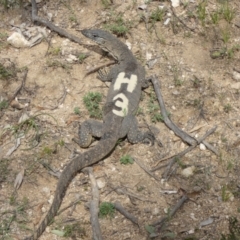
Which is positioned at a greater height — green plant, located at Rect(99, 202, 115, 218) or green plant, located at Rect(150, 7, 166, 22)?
green plant, located at Rect(150, 7, 166, 22)

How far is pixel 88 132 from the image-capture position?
6188 mm

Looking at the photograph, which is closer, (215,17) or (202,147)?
(202,147)

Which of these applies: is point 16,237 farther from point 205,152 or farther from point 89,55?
point 89,55

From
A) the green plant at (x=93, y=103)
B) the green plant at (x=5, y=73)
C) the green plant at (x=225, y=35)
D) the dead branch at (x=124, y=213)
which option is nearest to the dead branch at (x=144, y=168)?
the dead branch at (x=124, y=213)

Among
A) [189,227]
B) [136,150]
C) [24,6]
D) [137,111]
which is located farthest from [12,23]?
[189,227]

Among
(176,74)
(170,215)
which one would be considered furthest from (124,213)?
(176,74)

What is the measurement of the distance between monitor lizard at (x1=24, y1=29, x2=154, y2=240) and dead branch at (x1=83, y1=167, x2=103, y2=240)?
0.49 feet

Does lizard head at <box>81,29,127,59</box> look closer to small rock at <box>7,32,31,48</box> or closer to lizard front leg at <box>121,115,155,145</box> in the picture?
small rock at <box>7,32,31,48</box>

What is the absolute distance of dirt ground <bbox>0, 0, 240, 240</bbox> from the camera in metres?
5.41

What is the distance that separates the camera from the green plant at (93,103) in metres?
6.56

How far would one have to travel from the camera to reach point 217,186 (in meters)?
5.72

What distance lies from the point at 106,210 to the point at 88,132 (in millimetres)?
1156

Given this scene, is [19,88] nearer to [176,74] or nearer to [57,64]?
[57,64]

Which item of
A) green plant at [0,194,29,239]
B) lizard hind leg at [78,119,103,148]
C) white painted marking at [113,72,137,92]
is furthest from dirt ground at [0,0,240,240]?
white painted marking at [113,72,137,92]
